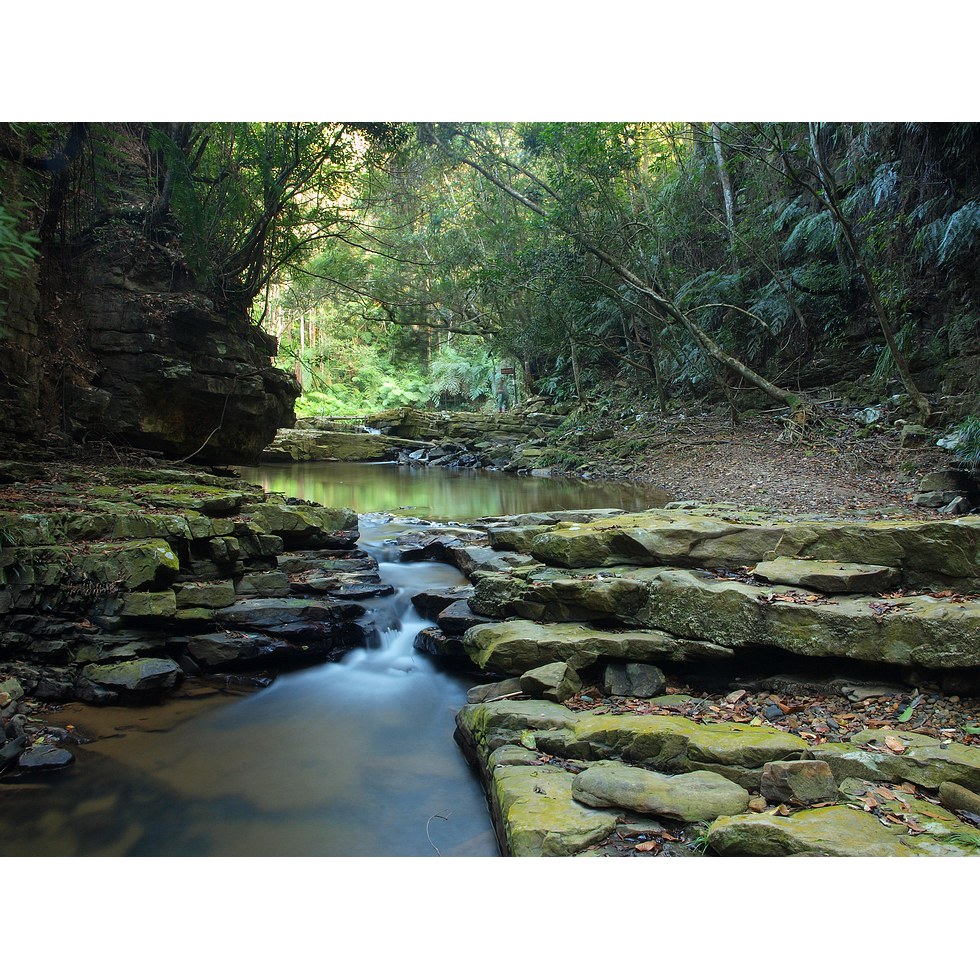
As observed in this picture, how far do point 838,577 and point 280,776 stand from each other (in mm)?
3505

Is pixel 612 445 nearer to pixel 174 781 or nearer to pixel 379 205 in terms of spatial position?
pixel 379 205

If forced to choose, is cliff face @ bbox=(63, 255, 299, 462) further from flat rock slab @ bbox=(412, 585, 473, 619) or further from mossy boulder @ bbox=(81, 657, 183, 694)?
flat rock slab @ bbox=(412, 585, 473, 619)

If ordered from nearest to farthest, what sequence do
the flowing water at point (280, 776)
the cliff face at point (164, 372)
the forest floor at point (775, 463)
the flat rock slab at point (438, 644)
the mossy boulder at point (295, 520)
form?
the flowing water at point (280, 776) < the flat rock slab at point (438, 644) < the mossy boulder at point (295, 520) < the cliff face at point (164, 372) < the forest floor at point (775, 463)

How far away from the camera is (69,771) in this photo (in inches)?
136

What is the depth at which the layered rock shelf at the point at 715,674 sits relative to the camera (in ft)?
7.77

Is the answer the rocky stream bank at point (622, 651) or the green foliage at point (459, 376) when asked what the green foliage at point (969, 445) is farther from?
the green foliage at point (459, 376)

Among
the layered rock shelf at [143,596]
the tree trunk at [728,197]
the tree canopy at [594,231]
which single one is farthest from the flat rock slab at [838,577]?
the tree trunk at [728,197]

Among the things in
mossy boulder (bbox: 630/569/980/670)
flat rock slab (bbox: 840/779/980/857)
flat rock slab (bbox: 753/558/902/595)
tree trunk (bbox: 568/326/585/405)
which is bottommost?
flat rock slab (bbox: 840/779/980/857)

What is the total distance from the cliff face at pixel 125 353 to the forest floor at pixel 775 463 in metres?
7.37

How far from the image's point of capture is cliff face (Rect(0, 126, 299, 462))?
6484 millimetres

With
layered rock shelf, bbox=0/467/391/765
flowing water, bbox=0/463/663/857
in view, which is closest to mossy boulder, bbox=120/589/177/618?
layered rock shelf, bbox=0/467/391/765

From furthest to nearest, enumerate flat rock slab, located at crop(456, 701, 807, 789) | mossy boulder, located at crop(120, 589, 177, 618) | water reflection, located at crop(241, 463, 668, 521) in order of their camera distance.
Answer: water reflection, located at crop(241, 463, 668, 521), mossy boulder, located at crop(120, 589, 177, 618), flat rock slab, located at crop(456, 701, 807, 789)

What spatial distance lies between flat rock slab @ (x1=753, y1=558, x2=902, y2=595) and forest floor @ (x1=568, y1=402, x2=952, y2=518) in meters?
3.08

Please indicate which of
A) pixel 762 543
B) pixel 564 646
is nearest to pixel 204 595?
pixel 564 646
